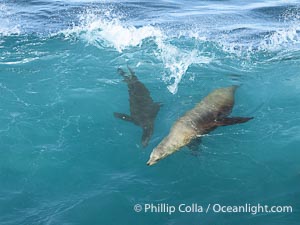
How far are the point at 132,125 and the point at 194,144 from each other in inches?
→ 63.4

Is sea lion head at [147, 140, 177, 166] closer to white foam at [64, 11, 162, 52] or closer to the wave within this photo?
the wave

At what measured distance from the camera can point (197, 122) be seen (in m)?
9.14

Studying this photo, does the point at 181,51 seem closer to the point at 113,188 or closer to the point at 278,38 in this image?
the point at 278,38

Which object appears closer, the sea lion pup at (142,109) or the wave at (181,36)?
the sea lion pup at (142,109)

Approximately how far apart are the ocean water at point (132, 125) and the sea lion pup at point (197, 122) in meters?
0.25

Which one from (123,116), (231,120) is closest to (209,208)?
(231,120)

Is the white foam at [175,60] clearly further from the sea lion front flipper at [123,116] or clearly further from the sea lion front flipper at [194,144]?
the sea lion front flipper at [194,144]

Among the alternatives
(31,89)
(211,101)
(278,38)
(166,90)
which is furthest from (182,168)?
(278,38)

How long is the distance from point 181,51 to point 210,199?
6.50m

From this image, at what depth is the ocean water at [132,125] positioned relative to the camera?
780 cm

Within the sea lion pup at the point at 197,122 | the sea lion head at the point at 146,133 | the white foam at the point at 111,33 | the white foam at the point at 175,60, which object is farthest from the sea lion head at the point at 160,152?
the white foam at the point at 111,33

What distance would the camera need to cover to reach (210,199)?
25.7 feet

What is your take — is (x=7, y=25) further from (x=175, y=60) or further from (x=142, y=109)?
(x=142, y=109)

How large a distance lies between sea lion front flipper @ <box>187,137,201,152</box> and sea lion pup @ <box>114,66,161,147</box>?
3.13ft
